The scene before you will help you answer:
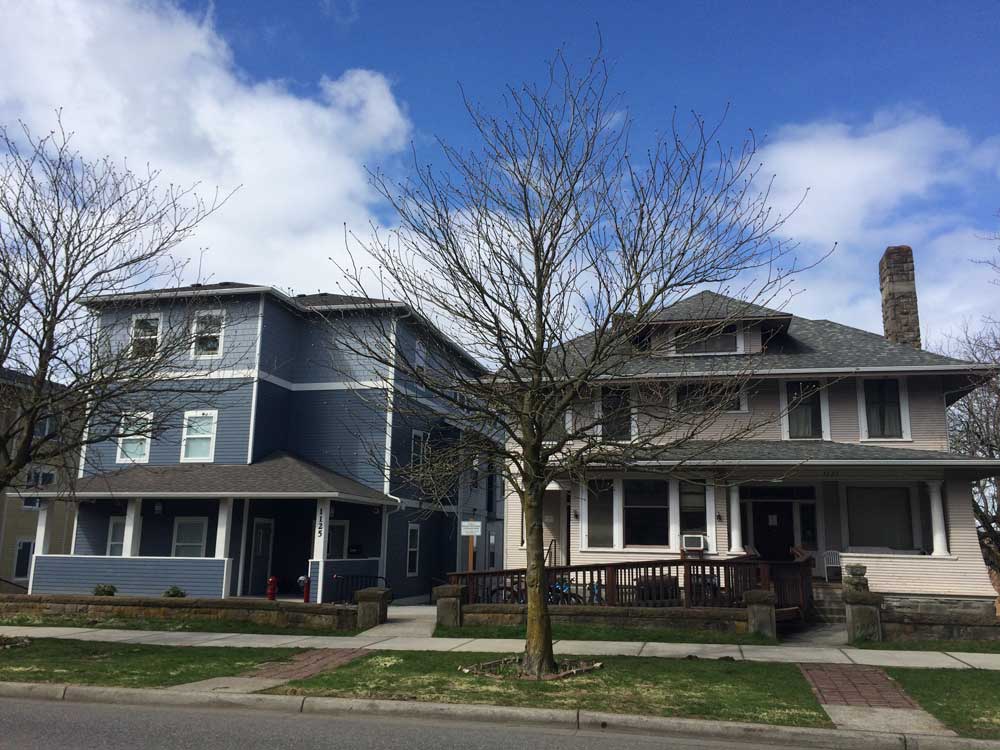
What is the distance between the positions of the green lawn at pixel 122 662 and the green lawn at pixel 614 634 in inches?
132

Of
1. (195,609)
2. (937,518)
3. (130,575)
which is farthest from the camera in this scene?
(130,575)

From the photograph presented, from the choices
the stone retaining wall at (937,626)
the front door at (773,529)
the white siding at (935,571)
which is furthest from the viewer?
the front door at (773,529)

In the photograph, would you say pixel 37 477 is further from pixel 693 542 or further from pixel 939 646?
pixel 939 646

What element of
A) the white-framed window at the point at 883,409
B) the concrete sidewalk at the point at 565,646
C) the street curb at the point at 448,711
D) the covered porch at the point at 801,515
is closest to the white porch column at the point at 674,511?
the covered porch at the point at 801,515

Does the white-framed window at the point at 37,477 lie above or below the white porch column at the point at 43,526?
above

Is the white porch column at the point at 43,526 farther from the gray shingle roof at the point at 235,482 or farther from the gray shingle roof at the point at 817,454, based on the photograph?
the gray shingle roof at the point at 817,454

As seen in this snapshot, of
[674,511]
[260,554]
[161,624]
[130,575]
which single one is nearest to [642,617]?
[674,511]

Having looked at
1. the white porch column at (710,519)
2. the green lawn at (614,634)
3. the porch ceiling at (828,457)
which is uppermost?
the porch ceiling at (828,457)

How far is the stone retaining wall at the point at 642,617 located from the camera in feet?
46.3

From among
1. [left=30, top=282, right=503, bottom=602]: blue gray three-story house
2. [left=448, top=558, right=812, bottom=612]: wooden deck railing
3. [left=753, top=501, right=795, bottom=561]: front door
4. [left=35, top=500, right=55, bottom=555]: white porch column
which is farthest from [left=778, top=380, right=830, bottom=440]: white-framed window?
[left=35, top=500, right=55, bottom=555]: white porch column

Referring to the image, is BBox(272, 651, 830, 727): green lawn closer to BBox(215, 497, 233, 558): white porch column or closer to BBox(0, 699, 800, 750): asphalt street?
BBox(0, 699, 800, 750): asphalt street

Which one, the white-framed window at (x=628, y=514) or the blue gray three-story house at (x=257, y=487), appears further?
the blue gray three-story house at (x=257, y=487)

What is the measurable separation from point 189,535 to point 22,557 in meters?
9.83

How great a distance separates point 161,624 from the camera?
1620cm
